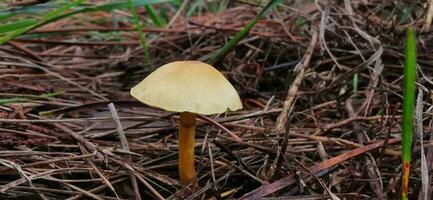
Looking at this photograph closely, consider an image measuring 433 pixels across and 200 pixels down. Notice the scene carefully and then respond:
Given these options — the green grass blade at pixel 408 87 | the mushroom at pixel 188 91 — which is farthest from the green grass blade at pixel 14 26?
the green grass blade at pixel 408 87

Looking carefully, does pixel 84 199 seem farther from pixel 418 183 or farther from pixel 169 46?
pixel 169 46

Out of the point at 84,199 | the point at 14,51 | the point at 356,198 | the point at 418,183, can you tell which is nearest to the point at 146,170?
the point at 84,199

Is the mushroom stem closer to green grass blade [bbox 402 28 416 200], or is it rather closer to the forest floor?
the forest floor

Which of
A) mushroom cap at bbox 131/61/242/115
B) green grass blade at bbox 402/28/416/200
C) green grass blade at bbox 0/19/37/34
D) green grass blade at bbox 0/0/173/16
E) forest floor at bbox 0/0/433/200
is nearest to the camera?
green grass blade at bbox 402/28/416/200

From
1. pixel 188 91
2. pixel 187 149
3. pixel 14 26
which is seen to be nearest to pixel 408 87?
pixel 188 91

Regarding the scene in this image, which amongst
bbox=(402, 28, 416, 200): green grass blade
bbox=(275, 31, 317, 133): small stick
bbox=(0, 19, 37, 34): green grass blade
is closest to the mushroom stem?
bbox=(275, 31, 317, 133): small stick

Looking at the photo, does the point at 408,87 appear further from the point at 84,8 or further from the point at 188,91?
the point at 84,8

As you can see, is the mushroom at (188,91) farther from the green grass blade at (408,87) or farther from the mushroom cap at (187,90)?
the green grass blade at (408,87)
